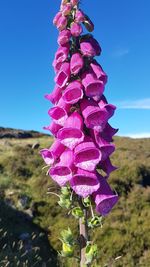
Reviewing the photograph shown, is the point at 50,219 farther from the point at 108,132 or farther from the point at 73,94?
the point at 73,94

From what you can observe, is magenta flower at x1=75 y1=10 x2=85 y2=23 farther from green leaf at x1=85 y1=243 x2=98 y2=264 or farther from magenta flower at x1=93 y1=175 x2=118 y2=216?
green leaf at x1=85 y1=243 x2=98 y2=264

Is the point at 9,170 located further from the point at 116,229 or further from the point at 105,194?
the point at 105,194

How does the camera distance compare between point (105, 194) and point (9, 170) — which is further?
point (9, 170)

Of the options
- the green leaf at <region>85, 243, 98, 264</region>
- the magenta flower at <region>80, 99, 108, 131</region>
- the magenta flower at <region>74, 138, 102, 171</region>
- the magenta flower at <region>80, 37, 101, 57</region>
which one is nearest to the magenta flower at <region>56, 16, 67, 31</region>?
the magenta flower at <region>80, 37, 101, 57</region>

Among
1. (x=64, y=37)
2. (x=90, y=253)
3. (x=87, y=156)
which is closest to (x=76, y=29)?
(x=64, y=37)

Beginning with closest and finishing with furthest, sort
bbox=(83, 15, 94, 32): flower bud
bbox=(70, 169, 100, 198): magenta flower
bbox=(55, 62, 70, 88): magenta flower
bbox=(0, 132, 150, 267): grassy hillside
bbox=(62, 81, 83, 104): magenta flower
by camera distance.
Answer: bbox=(70, 169, 100, 198): magenta flower < bbox=(62, 81, 83, 104): magenta flower < bbox=(55, 62, 70, 88): magenta flower < bbox=(83, 15, 94, 32): flower bud < bbox=(0, 132, 150, 267): grassy hillside

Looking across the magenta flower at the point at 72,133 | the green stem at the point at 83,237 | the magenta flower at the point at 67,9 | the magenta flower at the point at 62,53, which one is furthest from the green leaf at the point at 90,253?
the magenta flower at the point at 67,9

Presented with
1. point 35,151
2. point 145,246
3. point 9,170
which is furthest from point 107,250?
point 35,151
